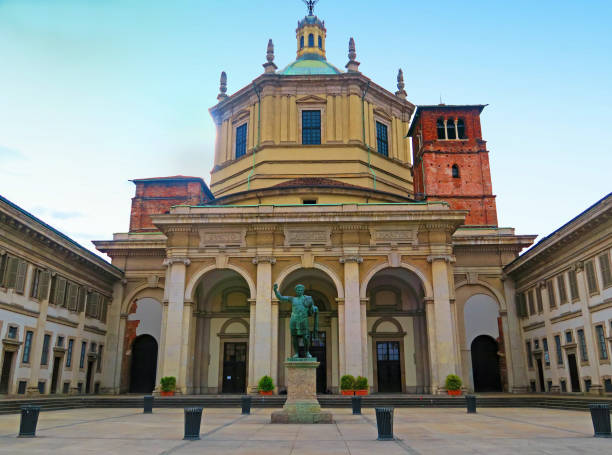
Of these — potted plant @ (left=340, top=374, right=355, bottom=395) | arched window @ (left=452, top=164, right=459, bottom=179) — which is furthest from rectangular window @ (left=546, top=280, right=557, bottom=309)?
potted plant @ (left=340, top=374, right=355, bottom=395)

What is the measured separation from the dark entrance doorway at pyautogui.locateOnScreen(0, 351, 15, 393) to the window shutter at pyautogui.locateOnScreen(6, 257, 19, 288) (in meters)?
3.15

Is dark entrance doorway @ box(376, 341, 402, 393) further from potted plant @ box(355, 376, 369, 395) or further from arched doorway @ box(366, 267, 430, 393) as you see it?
potted plant @ box(355, 376, 369, 395)

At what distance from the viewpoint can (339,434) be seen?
13445mm

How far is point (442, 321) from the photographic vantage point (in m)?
28.9

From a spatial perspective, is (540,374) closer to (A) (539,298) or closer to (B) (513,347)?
(B) (513,347)

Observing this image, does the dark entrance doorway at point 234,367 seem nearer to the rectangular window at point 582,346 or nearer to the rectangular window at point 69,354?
the rectangular window at point 69,354

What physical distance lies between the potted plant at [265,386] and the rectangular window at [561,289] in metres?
16.0

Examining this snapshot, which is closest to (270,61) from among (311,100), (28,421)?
(311,100)

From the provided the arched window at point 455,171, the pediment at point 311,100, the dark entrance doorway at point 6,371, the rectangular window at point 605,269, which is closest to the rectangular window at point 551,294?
the rectangular window at point 605,269

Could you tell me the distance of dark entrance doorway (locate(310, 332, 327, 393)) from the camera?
32719 millimetres

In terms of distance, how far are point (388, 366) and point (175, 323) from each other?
43.1ft

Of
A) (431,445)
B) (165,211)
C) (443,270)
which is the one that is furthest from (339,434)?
(165,211)

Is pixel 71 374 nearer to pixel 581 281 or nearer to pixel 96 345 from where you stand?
pixel 96 345

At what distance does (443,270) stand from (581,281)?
6811 millimetres
